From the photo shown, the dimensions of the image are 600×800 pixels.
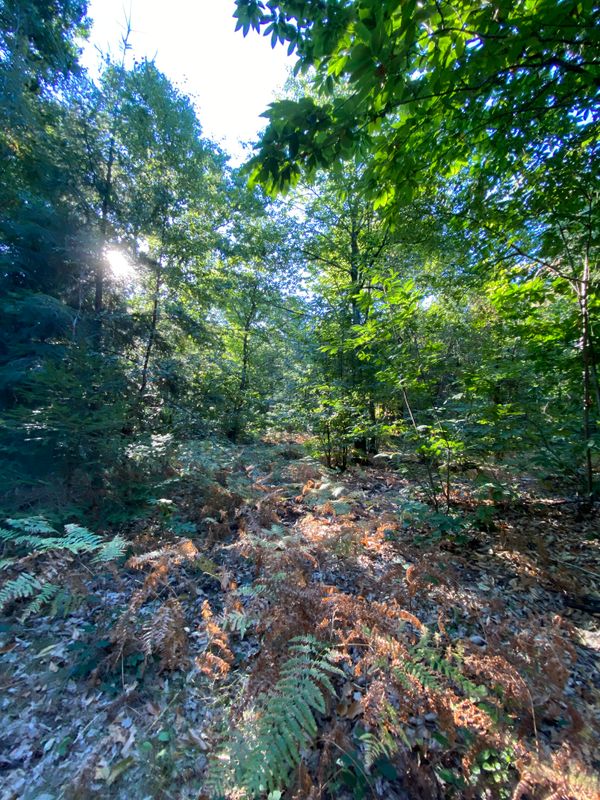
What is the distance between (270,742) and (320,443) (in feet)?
19.6

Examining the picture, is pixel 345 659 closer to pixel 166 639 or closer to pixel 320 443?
pixel 166 639

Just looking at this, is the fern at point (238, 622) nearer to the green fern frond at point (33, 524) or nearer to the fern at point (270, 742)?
the fern at point (270, 742)

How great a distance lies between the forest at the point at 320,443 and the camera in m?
1.83

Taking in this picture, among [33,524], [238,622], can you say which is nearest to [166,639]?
[238,622]

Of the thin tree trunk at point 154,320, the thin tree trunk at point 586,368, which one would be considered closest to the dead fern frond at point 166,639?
the thin tree trunk at point 586,368

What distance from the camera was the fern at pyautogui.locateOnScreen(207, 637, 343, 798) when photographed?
157cm

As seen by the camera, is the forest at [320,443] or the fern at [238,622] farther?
the fern at [238,622]

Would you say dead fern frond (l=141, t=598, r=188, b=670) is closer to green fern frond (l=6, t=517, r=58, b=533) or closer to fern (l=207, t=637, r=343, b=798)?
fern (l=207, t=637, r=343, b=798)

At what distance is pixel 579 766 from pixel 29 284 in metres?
9.70

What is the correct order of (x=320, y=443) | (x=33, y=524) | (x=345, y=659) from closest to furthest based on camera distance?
(x=345, y=659) < (x=33, y=524) < (x=320, y=443)

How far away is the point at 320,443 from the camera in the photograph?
7531mm

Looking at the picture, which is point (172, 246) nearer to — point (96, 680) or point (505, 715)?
point (96, 680)

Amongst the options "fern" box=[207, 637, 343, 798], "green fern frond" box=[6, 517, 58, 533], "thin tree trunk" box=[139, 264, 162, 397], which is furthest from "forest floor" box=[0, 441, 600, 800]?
"thin tree trunk" box=[139, 264, 162, 397]

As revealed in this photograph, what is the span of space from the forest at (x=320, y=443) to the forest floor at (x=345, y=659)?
2 centimetres
